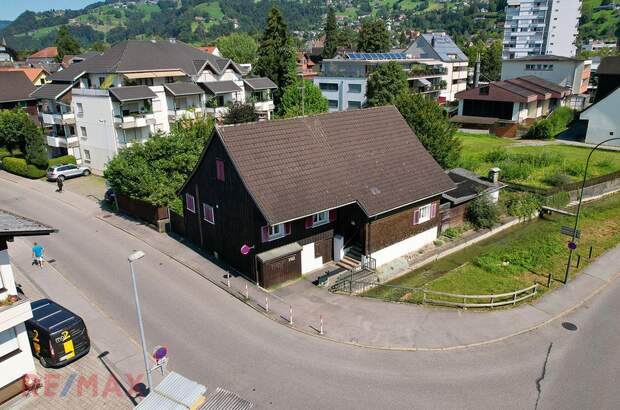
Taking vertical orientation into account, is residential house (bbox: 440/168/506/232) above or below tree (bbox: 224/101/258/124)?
below

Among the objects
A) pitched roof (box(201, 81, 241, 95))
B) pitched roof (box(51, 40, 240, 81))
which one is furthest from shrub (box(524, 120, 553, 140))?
pitched roof (box(51, 40, 240, 81))

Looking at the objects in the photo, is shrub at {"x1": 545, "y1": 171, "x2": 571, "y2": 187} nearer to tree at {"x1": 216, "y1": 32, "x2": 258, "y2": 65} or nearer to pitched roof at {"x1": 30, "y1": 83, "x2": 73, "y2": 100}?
pitched roof at {"x1": 30, "y1": 83, "x2": 73, "y2": 100}

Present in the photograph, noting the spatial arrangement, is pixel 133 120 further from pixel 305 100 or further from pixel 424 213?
pixel 424 213

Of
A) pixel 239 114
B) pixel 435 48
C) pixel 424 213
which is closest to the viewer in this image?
pixel 424 213

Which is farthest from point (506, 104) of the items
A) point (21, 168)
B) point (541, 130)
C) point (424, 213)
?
point (21, 168)

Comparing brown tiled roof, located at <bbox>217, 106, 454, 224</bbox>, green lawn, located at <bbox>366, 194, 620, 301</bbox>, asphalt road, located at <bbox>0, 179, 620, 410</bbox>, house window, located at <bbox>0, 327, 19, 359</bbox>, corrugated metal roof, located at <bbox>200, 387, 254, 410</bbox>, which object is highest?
brown tiled roof, located at <bbox>217, 106, 454, 224</bbox>

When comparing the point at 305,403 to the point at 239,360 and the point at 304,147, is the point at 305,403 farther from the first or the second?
the point at 304,147

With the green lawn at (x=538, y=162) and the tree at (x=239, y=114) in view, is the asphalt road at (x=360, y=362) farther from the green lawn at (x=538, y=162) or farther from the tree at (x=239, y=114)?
the tree at (x=239, y=114)
